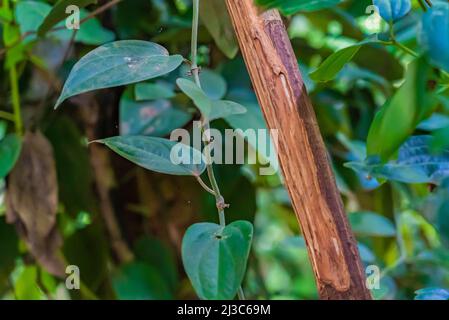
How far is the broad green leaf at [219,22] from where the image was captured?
1.85 feet

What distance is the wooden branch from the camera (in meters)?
0.35

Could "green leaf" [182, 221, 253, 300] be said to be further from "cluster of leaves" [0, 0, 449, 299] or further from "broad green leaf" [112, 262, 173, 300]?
"broad green leaf" [112, 262, 173, 300]

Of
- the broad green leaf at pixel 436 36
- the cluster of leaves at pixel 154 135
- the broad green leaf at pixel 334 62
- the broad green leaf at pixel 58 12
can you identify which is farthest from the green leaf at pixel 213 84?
the broad green leaf at pixel 436 36

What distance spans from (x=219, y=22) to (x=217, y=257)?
0.26 m

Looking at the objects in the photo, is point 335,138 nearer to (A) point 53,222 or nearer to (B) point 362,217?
(B) point 362,217

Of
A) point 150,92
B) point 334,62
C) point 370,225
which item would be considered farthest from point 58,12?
point 370,225

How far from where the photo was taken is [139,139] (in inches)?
15.6

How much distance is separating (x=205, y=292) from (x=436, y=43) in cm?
17

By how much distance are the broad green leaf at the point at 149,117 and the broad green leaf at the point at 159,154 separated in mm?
210

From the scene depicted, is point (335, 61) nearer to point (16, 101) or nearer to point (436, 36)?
point (436, 36)

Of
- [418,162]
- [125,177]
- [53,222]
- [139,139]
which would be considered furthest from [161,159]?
[125,177]

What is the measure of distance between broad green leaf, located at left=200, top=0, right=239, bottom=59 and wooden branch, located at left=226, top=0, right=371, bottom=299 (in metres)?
0.20

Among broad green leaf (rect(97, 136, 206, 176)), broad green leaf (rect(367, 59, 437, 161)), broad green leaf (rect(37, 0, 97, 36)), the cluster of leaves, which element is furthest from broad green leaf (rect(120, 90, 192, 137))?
broad green leaf (rect(367, 59, 437, 161))

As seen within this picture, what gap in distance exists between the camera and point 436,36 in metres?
0.27
